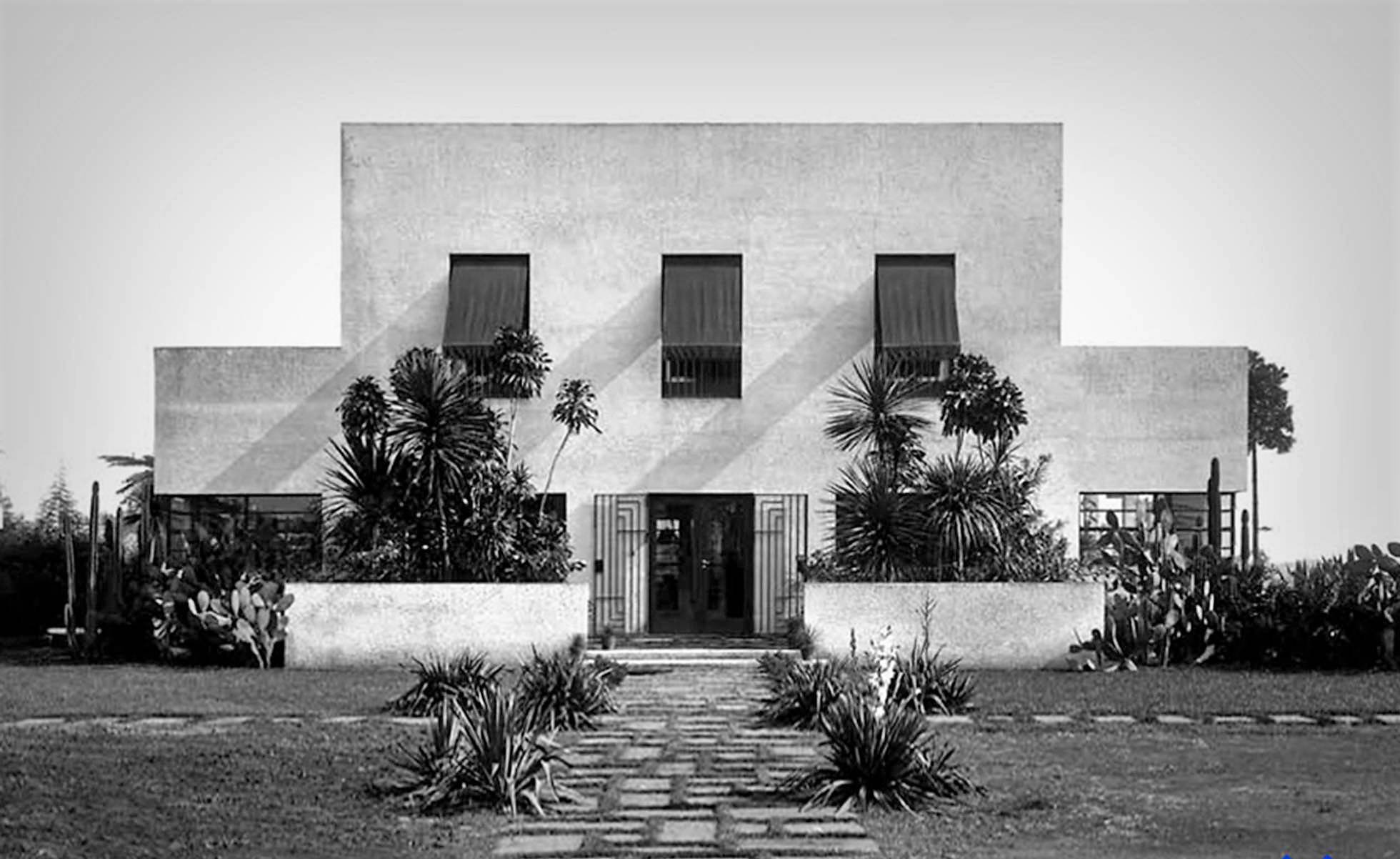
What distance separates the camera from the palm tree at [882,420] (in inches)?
1047

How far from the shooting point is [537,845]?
11148mm

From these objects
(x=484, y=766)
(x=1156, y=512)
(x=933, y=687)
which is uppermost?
(x=1156, y=512)

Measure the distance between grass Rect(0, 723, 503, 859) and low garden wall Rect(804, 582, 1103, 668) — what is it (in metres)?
10.3

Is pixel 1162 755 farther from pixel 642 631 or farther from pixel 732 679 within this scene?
pixel 642 631

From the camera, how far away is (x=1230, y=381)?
96.2 feet

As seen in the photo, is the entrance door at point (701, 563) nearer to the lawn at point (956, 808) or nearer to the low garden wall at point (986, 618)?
the low garden wall at point (986, 618)

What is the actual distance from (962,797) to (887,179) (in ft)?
58.7

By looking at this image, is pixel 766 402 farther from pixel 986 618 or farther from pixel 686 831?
pixel 686 831

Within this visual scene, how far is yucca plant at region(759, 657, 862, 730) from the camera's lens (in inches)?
685

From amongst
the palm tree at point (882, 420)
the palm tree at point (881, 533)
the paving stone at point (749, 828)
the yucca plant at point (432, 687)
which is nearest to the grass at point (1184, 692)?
the palm tree at point (881, 533)

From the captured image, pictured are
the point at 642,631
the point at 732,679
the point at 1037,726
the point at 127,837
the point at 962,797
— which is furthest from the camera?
the point at 642,631

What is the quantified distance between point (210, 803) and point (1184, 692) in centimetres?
1217

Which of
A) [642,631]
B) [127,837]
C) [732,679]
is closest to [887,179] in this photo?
Result: [642,631]

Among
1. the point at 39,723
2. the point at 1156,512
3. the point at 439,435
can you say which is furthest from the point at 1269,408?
the point at 39,723
